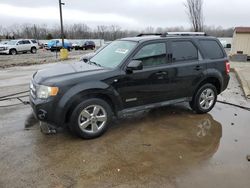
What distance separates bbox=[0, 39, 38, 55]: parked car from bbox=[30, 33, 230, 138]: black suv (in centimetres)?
2639

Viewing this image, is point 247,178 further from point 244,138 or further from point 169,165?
point 244,138

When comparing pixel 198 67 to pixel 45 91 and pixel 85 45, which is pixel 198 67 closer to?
pixel 45 91

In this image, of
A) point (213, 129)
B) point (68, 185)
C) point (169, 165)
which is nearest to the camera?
point (68, 185)

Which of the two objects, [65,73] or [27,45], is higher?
[27,45]

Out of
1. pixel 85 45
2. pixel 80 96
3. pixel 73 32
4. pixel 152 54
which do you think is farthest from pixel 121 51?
pixel 73 32

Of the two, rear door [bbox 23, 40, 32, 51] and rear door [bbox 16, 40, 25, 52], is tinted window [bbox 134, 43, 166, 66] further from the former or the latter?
rear door [bbox 23, 40, 32, 51]

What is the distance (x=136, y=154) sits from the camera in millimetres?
4156

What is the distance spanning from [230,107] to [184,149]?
122 inches

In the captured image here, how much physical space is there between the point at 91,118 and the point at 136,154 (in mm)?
1065

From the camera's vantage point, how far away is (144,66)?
5121mm

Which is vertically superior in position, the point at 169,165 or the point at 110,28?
the point at 110,28

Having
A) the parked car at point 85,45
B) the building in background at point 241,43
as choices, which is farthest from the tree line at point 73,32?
the building in background at point 241,43

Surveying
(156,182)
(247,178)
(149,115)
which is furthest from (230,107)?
(156,182)

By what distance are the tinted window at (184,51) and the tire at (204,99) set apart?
31.3 inches
